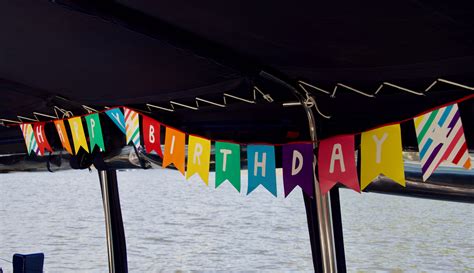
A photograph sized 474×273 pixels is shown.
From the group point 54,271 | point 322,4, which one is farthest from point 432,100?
point 54,271

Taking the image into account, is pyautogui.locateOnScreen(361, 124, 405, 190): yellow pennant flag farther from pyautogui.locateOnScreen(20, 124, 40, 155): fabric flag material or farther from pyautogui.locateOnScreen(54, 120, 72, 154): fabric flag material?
pyautogui.locateOnScreen(20, 124, 40, 155): fabric flag material

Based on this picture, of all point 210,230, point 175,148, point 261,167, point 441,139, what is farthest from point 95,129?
point 210,230

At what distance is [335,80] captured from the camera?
7.25 ft

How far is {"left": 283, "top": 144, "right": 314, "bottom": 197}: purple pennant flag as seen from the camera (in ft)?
8.52

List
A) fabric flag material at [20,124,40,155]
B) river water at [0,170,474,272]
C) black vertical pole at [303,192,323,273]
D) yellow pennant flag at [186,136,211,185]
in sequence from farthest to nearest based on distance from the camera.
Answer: river water at [0,170,474,272]
fabric flag material at [20,124,40,155]
black vertical pole at [303,192,323,273]
yellow pennant flag at [186,136,211,185]

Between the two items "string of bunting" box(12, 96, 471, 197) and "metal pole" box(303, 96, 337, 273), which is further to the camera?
"metal pole" box(303, 96, 337, 273)

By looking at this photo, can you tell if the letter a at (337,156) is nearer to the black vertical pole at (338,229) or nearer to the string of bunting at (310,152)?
the string of bunting at (310,152)

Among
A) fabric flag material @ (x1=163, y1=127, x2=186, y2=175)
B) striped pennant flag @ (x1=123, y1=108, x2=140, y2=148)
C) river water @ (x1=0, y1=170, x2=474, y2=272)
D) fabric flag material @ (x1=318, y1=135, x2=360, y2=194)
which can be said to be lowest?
river water @ (x1=0, y1=170, x2=474, y2=272)

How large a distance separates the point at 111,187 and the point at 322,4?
338cm

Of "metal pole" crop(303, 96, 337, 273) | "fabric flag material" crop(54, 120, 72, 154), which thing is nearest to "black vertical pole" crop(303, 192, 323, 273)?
"metal pole" crop(303, 96, 337, 273)

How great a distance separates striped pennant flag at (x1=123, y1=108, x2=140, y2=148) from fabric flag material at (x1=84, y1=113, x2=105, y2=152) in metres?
0.24

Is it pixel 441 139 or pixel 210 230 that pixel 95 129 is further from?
pixel 210 230

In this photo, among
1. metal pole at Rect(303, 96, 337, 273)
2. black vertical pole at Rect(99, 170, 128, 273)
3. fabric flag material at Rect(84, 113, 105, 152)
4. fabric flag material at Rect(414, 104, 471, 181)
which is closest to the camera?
fabric flag material at Rect(414, 104, 471, 181)

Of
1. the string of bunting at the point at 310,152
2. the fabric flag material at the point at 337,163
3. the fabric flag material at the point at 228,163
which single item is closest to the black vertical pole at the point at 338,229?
the string of bunting at the point at 310,152
